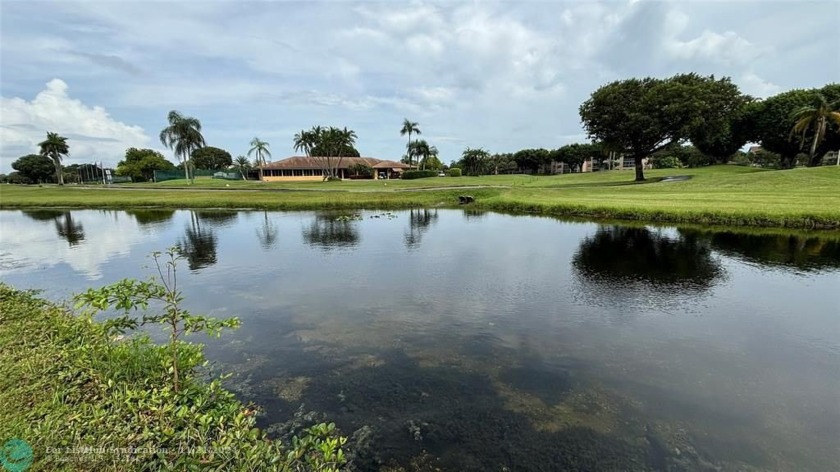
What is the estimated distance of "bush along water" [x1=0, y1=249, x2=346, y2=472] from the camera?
4.39 meters

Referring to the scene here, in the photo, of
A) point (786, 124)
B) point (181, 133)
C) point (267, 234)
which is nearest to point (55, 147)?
point (181, 133)

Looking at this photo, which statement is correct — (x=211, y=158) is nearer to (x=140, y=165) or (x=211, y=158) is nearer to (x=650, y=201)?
(x=140, y=165)

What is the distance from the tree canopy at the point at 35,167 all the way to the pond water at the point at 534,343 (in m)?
117

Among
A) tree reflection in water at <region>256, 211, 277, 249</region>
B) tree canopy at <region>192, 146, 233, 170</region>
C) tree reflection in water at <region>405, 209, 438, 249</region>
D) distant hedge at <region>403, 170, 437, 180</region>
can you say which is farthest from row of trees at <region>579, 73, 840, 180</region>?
tree canopy at <region>192, 146, 233, 170</region>

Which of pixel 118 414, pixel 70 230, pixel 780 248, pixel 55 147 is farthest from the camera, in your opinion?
pixel 55 147

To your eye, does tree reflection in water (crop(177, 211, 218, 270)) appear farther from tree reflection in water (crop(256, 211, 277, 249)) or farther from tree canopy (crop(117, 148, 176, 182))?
tree canopy (crop(117, 148, 176, 182))

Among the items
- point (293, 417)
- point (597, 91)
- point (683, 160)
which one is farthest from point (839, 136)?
point (293, 417)

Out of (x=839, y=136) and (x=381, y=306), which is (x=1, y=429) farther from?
(x=839, y=136)

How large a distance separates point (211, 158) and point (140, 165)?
64.1 feet

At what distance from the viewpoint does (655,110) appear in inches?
1753

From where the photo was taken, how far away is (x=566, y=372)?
759 centimetres

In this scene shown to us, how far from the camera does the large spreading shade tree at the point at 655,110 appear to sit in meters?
43.4

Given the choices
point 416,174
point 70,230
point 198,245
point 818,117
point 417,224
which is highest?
point 818,117

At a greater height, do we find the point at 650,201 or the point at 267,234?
the point at 650,201
